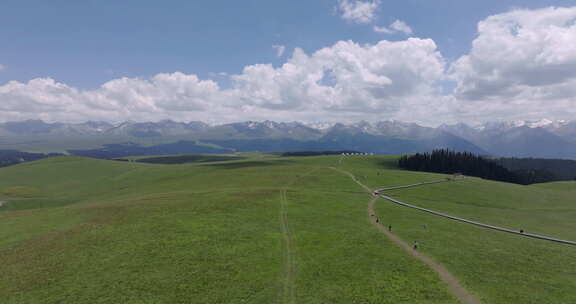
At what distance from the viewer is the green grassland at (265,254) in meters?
28.9

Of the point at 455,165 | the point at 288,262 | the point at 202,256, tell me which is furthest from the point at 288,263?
the point at 455,165

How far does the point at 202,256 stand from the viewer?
121 feet

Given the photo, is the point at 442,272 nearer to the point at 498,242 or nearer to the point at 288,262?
the point at 288,262

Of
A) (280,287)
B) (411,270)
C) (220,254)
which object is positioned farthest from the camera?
(220,254)

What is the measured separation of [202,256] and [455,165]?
198 metres

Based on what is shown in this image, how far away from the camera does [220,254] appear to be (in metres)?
37.4

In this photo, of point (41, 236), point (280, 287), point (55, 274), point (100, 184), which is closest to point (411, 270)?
point (280, 287)

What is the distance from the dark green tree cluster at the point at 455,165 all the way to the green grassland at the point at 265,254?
112726 millimetres

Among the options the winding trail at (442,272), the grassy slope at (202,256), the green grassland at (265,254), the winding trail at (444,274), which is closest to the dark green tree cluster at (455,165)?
the green grassland at (265,254)

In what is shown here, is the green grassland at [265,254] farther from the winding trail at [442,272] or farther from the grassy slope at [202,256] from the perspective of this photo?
the winding trail at [442,272]

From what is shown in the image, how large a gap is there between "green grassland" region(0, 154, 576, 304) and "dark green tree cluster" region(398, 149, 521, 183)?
113m

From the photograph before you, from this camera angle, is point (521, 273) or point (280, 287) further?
point (521, 273)

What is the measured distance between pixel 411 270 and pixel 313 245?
47.8ft

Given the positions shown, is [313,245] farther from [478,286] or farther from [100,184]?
[100,184]
